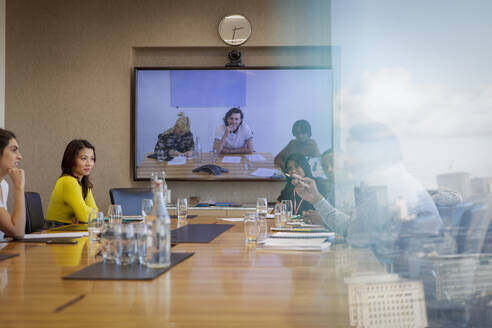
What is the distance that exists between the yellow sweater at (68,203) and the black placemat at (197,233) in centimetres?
87

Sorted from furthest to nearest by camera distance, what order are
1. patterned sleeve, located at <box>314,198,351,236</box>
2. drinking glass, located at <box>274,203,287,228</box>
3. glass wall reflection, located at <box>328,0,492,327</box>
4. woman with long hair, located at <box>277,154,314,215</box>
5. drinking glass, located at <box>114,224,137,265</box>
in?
1. woman with long hair, located at <box>277,154,314,215</box>
2. drinking glass, located at <box>274,203,287,228</box>
3. patterned sleeve, located at <box>314,198,351,236</box>
4. glass wall reflection, located at <box>328,0,492,327</box>
5. drinking glass, located at <box>114,224,137,265</box>

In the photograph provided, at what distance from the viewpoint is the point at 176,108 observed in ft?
16.4

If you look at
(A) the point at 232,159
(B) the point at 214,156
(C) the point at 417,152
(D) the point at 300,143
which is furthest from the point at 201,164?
(C) the point at 417,152

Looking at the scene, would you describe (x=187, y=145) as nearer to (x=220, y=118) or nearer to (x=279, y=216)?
(x=220, y=118)

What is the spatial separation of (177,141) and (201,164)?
342 mm

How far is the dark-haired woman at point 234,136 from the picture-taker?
4992 millimetres

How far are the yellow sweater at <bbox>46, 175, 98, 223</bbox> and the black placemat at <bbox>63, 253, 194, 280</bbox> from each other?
71.2 inches

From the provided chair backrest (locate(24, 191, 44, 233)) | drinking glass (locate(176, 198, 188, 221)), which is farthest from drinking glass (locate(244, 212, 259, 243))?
chair backrest (locate(24, 191, 44, 233))

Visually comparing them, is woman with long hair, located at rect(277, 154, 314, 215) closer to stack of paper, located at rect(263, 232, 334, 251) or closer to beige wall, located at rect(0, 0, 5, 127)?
stack of paper, located at rect(263, 232, 334, 251)

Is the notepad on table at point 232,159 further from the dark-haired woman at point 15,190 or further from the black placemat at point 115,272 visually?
the black placemat at point 115,272

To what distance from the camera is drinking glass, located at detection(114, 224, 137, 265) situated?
58.2 inches

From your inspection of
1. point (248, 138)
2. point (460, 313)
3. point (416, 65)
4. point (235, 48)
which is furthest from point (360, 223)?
point (235, 48)

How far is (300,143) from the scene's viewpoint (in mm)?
4961

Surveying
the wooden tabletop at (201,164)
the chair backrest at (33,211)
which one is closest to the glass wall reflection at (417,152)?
the wooden tabletop at (201,164)
